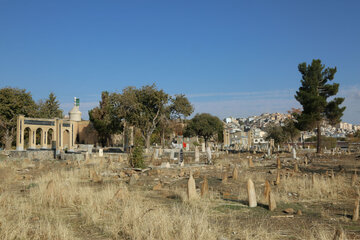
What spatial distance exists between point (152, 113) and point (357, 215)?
34.0m

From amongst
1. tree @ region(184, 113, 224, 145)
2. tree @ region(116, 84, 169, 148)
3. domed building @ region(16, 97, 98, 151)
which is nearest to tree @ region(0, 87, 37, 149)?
domed building @ region(16, 97, 98, 151)

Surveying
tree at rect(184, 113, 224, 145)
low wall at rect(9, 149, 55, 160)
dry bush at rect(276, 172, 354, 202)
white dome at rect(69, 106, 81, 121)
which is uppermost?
white dome at rect(69, 106, 81, 121)

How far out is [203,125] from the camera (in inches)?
2504

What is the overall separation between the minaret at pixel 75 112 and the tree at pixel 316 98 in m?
37.6

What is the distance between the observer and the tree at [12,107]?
40.0 meters

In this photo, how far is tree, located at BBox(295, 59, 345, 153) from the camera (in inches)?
1356

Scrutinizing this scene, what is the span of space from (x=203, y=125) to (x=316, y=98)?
103ft

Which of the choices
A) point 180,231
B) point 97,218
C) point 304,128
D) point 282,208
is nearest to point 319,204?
point 282,208

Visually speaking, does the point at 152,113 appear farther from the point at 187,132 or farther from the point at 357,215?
the point at 357,215

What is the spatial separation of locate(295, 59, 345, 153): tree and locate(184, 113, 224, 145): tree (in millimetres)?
28423

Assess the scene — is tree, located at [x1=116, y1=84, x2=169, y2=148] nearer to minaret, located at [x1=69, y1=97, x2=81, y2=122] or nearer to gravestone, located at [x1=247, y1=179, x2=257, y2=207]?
minaret, located at [x1=69, y1=97, x2=81, y2=122]

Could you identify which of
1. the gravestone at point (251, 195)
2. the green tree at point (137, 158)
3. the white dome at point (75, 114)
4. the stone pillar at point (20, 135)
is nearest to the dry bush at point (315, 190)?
the gravestone at point (251, 195)

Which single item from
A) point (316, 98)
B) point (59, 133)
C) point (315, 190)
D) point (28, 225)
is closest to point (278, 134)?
point (316, 98)

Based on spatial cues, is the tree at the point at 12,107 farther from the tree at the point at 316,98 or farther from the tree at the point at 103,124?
the tree at the point at 316,98
